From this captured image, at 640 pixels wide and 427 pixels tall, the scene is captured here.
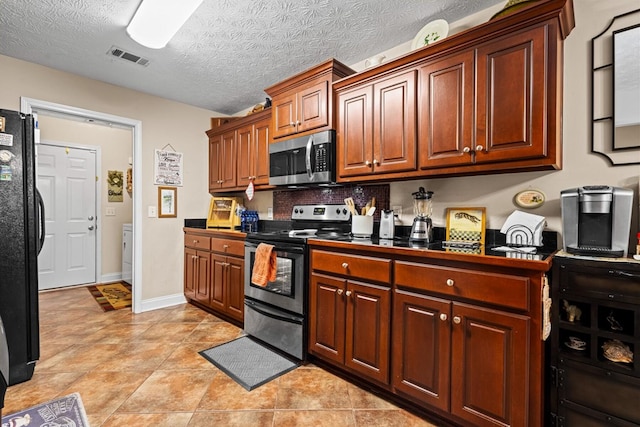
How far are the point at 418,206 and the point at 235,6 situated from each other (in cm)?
186

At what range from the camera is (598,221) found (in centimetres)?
149

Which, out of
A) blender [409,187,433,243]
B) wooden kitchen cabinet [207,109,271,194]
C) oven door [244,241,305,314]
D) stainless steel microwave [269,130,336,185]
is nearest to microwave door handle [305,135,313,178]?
stainless steel microwave [269,130,336,185]

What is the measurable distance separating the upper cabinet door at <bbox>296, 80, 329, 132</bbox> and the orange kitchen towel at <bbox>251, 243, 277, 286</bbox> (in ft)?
3.53

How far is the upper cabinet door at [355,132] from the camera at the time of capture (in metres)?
2.25

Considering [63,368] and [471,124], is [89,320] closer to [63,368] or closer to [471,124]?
[63,368]

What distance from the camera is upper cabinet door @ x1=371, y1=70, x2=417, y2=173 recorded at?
202 centimetres

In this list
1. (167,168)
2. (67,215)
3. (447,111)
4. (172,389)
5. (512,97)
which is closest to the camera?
(512,97)

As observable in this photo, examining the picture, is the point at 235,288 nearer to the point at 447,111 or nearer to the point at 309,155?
the point at 309,155

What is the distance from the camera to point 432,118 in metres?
1.93

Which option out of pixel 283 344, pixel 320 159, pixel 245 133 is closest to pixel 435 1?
pixel 320 159

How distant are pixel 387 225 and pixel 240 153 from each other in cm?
202

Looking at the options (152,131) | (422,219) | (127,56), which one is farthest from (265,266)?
(152,131)

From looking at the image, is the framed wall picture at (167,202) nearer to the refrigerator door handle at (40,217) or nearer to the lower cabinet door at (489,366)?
the refrigerator door handle at (40,217)

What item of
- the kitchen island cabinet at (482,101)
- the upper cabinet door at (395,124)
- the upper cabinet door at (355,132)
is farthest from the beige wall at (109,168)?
the kitchen island cabinet at (482,101)
